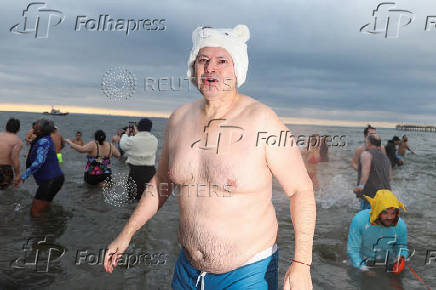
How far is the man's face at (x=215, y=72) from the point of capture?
2.09 meters

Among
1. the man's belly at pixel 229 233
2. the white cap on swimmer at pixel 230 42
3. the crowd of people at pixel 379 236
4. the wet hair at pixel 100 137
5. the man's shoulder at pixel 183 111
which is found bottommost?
the crowd of people at pixel 379 236

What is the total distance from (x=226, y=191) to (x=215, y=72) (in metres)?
0.71

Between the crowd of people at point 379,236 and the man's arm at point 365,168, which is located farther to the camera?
the man's arm at point 365,168

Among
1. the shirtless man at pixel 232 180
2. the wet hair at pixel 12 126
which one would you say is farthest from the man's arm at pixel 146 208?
the wet hair at pixel 12 126

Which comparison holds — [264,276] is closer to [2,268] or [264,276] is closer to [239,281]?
[239,281]

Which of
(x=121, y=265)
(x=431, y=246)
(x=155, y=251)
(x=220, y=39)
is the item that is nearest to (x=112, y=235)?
(x=155, y=251)

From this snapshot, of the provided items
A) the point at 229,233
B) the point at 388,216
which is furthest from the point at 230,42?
the point at 388,216

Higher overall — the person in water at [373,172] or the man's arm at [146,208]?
the person in water at [373,172]

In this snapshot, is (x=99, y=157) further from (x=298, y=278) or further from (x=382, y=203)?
(x=298, y=278)

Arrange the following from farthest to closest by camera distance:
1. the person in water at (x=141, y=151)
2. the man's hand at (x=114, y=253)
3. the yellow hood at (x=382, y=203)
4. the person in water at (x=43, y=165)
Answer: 1. the person in water at (x=141, y=151)
2. the person in water at (x=43, y=165)
3. the yellow hood at (x=382, y=203)
4. the man's hand at (x=114, y=253)

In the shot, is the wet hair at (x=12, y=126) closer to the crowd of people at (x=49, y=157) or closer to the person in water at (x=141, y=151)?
the crowd of people at (x=49, y=157)

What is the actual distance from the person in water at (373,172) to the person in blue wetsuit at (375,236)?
1671 millimetres

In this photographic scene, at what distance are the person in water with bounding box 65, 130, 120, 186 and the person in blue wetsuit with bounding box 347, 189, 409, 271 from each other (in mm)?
6166

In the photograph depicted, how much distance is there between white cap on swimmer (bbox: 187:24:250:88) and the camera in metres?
2.11
